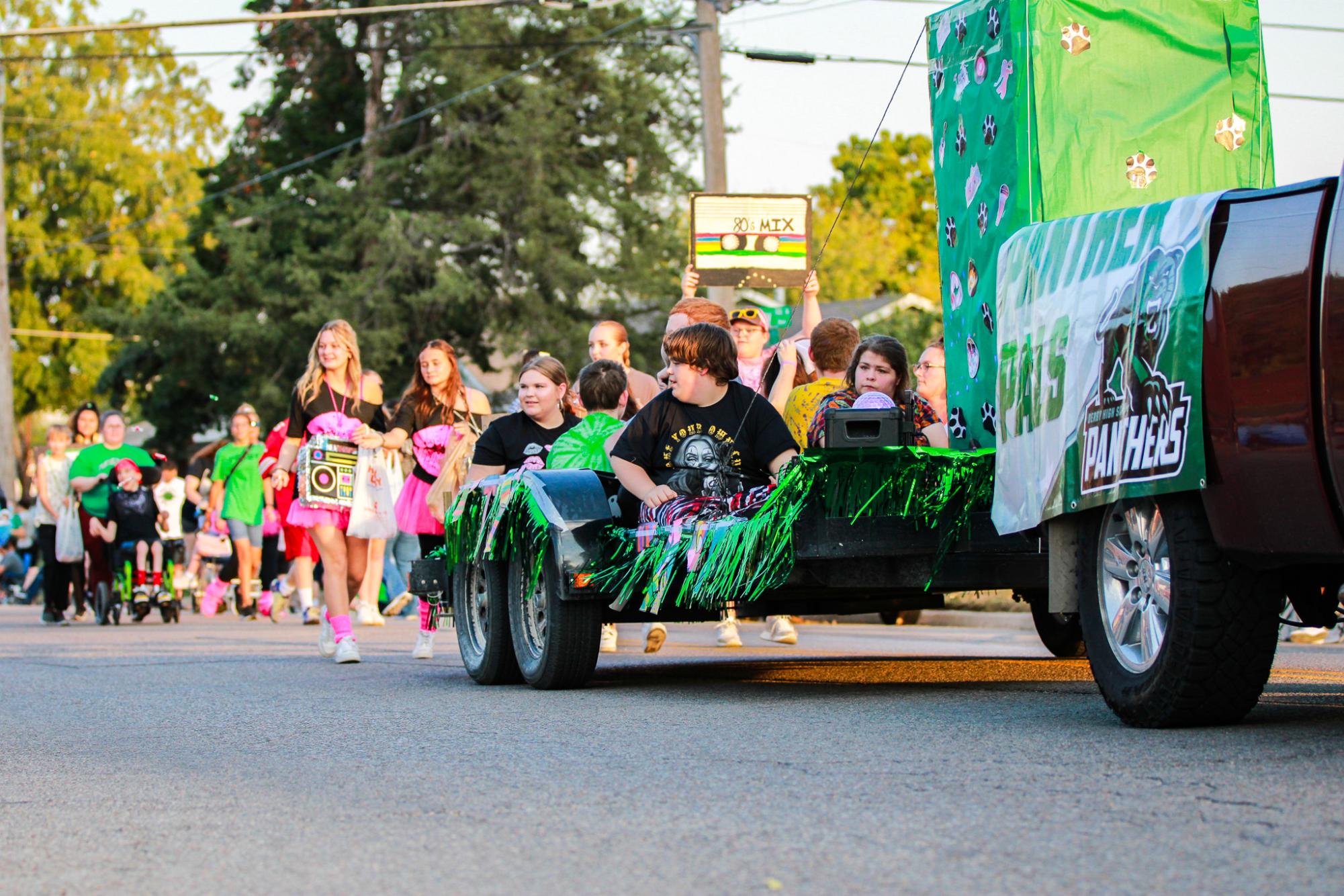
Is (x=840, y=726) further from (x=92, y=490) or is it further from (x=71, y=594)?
(x=71, y=594)

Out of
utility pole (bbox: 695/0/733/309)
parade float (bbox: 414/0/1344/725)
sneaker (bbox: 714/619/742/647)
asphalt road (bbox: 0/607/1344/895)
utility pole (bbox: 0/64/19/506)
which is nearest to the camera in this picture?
asphalt road (bbox: 0/607/1344/895)

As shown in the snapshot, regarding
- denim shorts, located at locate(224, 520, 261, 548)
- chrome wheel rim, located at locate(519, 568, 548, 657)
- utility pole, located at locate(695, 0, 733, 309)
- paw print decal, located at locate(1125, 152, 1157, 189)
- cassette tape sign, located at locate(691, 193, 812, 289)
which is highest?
utility pole, located at locate(695, 0, 733, 309)

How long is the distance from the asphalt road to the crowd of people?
1.09m

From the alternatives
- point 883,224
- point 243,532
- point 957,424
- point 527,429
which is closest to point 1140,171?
point 957,424

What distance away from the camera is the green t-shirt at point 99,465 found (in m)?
18.8

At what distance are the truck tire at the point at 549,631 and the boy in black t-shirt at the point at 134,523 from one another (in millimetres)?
10745

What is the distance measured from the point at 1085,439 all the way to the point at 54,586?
15035 millimetres

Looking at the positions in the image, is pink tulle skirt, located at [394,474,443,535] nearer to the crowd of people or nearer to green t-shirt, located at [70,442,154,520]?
the crowd of people

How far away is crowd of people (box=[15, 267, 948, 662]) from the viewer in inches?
321

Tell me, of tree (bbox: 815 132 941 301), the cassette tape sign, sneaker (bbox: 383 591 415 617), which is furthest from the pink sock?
tree (bbox: 815 132 941 301)

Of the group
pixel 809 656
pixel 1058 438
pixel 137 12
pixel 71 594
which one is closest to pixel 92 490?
pixel 71 594

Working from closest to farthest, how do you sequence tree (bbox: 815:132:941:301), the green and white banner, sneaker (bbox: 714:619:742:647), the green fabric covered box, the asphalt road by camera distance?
the asphalt road → the green and white banner → the green fabric covered box → sneaker (bbox: 714:619:742:647) → tree (bbox: 815:132:941:301)

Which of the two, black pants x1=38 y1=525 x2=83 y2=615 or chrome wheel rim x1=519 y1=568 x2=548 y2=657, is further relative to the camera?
black pants x1=38 y1=525 x2=83 y2=615

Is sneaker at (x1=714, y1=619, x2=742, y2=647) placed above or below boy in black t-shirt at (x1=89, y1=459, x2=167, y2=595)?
below
